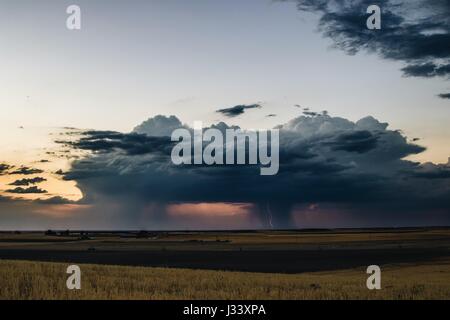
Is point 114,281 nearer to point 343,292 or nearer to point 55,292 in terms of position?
point 55,292

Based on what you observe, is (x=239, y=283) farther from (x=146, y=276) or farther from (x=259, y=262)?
(x=259, y=262)

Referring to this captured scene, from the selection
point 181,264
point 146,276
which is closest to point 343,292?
point 146,276

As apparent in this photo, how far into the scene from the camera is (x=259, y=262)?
63062 millimetres

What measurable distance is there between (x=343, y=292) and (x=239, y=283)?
6143 millimetres
